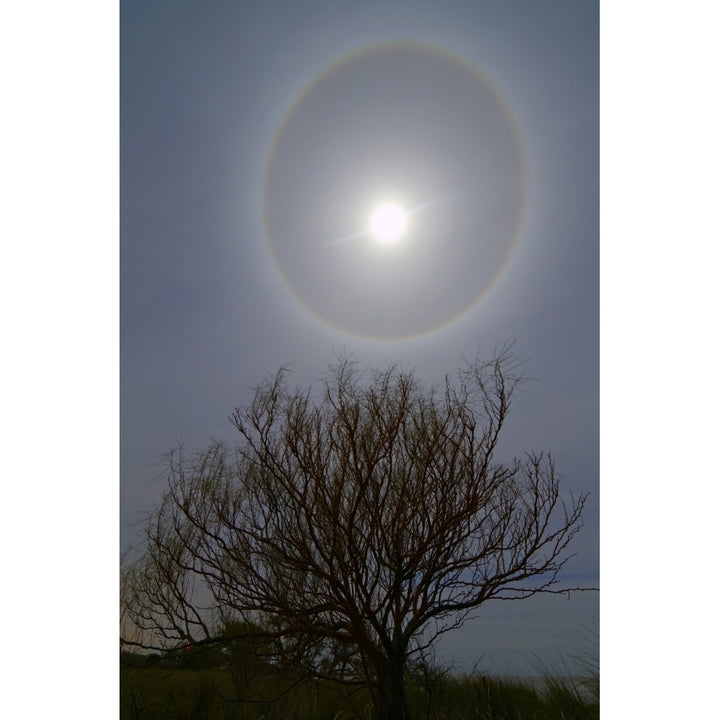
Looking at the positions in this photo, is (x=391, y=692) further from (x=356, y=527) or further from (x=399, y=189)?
(x=399, y=189)

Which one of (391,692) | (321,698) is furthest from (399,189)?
(321,698)

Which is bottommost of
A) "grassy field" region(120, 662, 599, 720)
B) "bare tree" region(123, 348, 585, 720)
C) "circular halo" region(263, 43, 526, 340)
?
"grassy field" region(120, 662, 599, 720)

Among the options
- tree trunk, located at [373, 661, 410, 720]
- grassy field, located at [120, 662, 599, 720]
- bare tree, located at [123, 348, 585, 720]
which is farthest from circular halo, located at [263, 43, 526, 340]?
grassy field, located at [120, 662, 599, 720]

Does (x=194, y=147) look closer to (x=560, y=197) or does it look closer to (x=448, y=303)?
(x=448, y=303)

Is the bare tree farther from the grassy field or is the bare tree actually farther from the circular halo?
the circular halo

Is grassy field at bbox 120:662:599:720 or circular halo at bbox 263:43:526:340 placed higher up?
circular halo at bbox 263:43:526:340
